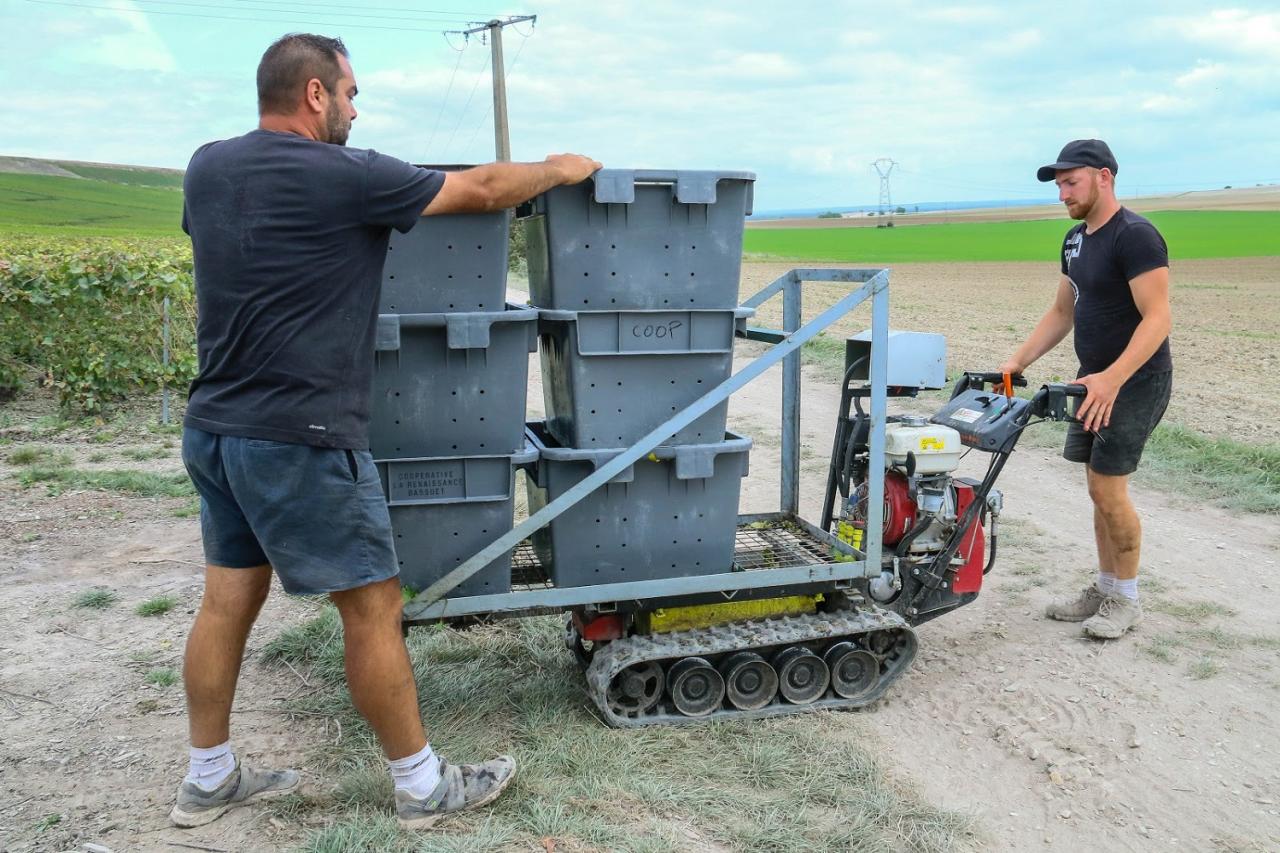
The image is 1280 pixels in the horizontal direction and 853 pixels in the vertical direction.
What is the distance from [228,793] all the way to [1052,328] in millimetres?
4359

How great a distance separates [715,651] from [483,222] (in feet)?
6.12

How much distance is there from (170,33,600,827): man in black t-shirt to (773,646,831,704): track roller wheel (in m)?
1.48

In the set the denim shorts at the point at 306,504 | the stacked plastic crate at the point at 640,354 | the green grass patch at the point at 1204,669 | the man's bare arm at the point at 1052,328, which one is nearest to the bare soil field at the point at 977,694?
Result: the green grass patch at the point at 1204,669

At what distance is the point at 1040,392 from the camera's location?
4.42 m

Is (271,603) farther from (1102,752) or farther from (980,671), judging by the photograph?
(1102,752)

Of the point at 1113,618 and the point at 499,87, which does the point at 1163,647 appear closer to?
the point at 1113,618

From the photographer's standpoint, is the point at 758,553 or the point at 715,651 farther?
the point at 758,553

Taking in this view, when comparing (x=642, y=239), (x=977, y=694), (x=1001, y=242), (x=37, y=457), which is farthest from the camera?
(x=1001, y=242)

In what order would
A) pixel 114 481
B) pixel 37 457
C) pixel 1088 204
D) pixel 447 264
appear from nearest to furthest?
pixel 447 264 → pixel 1088 204 → pixel 114 481 → pixel 37 457

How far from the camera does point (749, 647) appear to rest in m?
4.11

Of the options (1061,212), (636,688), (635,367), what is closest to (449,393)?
(635,367)

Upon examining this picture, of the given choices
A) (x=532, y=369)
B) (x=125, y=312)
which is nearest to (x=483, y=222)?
(x=125, y=312)

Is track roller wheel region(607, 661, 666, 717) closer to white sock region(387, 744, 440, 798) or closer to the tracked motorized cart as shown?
the tracked motorized cart

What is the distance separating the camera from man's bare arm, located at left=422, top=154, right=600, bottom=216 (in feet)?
10.3
